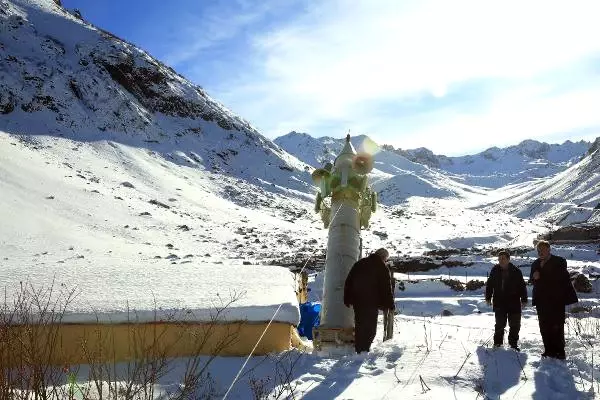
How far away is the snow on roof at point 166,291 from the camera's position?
7.10 m

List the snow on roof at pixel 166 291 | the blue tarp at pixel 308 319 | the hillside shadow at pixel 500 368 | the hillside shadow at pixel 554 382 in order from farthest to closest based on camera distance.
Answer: the blue tarp at pixel 308 319, the snow on roof at pixel 166 291, the hillside shadow at pixel 500 368, the hillside shadow at pixel 554 382

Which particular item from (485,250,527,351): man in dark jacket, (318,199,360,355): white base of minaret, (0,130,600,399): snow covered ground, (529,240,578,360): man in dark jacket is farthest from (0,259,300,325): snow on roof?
(529,240,578,360): man in dark jacket

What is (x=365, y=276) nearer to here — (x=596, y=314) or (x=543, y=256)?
(x=543, y=256)

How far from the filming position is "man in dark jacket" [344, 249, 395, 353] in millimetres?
7324

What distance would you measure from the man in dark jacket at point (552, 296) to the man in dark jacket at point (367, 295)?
7.04ft

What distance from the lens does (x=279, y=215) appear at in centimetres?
4266

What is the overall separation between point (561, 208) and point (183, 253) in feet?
343

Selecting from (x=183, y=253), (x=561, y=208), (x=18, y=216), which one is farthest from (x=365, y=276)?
(x=561, y=208)

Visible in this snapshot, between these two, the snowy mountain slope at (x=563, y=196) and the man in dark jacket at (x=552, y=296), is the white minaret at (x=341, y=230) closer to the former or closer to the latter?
the man in dark jacket at (x=552, y=296)

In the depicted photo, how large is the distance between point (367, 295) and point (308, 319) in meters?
3.93

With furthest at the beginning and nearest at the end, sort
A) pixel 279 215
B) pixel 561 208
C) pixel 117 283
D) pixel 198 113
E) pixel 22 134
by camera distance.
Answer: pixel 561 208, pixel 198 113, pixel 279 215, pixel 22 134, pixel 117 283

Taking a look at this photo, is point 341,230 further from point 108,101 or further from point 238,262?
point 108,101

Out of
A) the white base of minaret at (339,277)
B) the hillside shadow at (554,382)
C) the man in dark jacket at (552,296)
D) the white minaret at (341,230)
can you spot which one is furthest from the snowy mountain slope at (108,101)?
the hillside shadow at (554,382)

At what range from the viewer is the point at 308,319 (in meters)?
11.0
